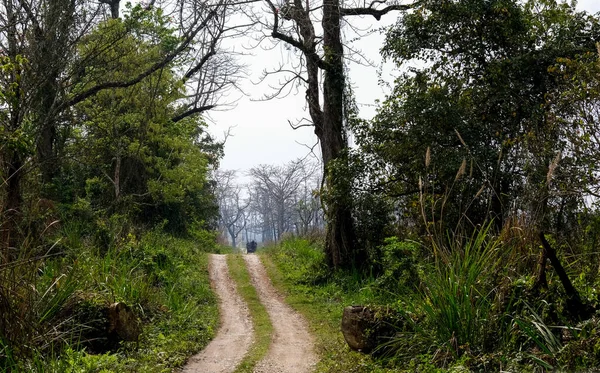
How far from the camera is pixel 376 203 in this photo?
12875 millimetres

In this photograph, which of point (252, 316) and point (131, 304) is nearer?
point (131, 304)

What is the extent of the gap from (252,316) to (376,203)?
3.90 m

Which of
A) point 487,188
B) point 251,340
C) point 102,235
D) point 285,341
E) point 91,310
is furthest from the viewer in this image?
point 102,235

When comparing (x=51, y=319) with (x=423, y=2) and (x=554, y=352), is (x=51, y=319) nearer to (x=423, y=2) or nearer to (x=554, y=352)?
(x=554, y=352)

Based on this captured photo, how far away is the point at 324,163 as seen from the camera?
14156 millimetres

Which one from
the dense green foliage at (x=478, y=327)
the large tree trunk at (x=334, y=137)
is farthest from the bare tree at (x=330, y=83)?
the dense green foliage at (x=478, y=327)

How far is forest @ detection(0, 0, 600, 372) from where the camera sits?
543 centimetres

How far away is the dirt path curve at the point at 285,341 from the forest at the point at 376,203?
280mm

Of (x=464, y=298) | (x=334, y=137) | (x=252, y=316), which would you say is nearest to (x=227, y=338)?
(x=252, y=316)

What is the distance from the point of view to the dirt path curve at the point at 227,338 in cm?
752

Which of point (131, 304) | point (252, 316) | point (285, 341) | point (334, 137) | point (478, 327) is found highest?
point (334, 137)

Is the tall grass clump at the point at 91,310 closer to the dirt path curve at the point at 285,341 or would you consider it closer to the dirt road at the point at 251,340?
the dirt road at the point at 251,340

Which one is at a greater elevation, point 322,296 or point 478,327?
point 478,327

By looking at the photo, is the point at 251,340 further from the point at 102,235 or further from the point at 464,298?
the point at 102,235
